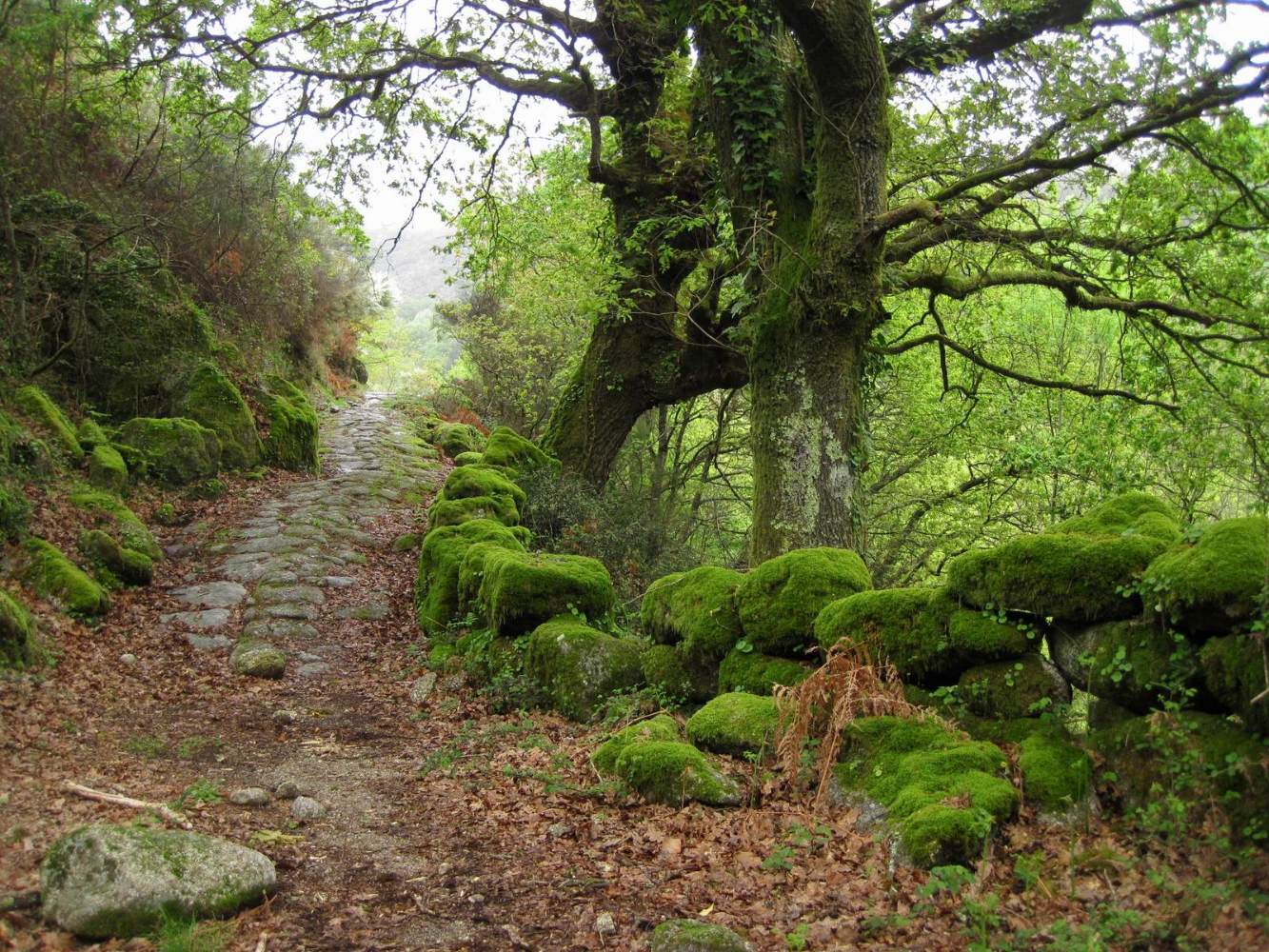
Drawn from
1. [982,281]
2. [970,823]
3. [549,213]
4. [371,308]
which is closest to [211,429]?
[549,213]

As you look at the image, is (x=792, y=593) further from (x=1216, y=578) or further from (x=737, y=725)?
(x=1216, y=578)

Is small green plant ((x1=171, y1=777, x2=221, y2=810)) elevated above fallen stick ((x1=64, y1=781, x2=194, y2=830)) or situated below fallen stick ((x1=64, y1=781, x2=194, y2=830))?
below

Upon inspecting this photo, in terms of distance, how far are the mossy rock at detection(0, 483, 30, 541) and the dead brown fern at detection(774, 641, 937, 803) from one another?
7.41m

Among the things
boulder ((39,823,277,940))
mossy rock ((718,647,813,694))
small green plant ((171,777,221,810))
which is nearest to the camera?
boulder ((39,823,277,940))

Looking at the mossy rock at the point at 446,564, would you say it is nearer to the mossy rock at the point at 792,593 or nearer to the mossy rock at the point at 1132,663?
the mossy rock at the point at 792,593

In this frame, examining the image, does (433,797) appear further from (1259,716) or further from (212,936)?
(1259,716)

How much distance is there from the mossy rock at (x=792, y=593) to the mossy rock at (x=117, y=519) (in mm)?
7663

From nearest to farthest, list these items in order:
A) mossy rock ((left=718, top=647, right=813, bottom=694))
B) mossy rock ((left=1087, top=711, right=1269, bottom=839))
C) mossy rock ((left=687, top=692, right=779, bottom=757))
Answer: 1. mossy rock ((left=1087, top=711, right=1269, bottom=839))
2. mossy rock ((left=687, top=692, right=779, bottom=757))
3. mossy rock ((left=718, top=647, right=813, bottom=694))

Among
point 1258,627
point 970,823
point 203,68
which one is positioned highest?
point 203,68

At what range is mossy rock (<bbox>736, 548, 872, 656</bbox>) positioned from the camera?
233 inches

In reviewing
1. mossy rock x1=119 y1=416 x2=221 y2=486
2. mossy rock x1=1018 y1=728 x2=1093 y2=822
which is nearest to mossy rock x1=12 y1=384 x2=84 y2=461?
mossy rock x1=119 y1=416 x2=221 y2=486

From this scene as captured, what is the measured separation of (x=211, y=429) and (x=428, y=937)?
12.0m

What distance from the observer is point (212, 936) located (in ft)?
11.6

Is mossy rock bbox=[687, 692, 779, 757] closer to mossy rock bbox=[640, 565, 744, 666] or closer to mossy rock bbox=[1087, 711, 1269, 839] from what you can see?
mossy rock bbox=[640, 565, 744, 666]
